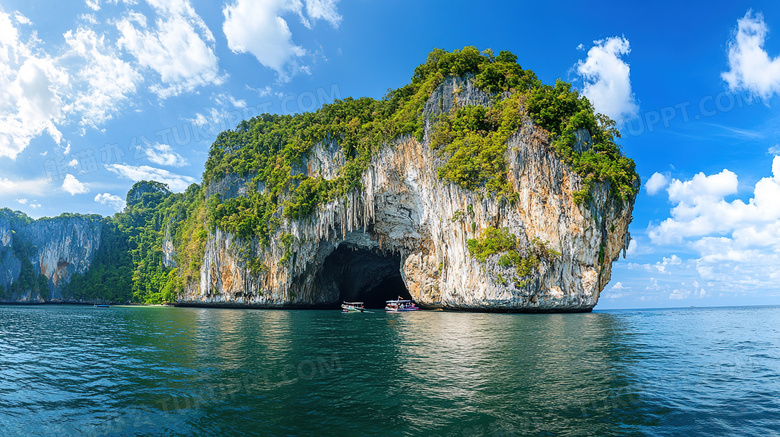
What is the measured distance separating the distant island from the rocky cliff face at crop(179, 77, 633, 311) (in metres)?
0.17

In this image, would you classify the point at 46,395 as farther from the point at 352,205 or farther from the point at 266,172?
the point at 266,172

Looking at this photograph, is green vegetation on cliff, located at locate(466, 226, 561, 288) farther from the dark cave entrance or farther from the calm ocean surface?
the dark cave entrance

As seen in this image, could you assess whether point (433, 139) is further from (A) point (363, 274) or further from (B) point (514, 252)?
(A) point (363, 274)

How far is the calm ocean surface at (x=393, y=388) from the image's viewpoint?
8.08 meters

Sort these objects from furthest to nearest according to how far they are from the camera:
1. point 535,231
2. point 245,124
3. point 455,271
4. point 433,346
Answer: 1. point 245,124
2. point 455,271
3. point 535,231
4. point 433,346

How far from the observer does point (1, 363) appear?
14844 millimetres

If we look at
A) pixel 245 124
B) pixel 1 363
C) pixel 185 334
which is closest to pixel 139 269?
pixel 245 124

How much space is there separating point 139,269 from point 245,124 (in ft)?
170

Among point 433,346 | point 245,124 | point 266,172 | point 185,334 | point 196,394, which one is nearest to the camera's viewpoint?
point 196,394

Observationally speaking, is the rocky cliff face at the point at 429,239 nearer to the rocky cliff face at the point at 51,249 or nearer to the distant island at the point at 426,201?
the distant island at the point at 426,201

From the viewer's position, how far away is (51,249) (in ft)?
323

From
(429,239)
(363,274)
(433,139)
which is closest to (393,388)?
(433,139)

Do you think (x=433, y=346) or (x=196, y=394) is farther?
(x=433, y=346)

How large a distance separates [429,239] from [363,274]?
72.0ft
